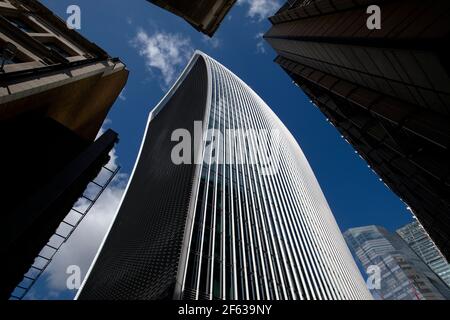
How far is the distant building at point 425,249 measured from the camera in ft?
514

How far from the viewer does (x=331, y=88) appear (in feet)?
48.1

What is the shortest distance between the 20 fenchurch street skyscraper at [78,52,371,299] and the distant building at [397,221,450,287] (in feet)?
420

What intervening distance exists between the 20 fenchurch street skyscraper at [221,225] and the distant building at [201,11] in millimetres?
23395

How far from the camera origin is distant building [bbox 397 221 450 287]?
15675 cm

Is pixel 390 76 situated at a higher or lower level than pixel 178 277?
lower

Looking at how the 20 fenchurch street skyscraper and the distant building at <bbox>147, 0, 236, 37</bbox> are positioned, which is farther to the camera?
the 20 fenchurch street skyscraper

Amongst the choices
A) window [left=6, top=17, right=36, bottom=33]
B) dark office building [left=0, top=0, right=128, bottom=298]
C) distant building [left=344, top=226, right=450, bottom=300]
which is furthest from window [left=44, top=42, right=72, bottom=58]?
distant building [left=344, top=226, right=450, bottom=300]

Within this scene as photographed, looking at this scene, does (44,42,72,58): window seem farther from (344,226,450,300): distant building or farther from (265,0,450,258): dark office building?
(344,226,450,300): distant building

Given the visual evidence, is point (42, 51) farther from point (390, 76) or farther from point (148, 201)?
point (148, 201)

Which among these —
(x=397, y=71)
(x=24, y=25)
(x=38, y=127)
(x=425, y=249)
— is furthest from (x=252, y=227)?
(x=425, y=249)

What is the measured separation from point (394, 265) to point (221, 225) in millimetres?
164732

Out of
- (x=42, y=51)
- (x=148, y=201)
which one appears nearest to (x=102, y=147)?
(x=42, y=51)

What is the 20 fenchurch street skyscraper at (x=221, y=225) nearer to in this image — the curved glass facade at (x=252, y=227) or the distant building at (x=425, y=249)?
the curved glass facade at (x=252, y=227)
